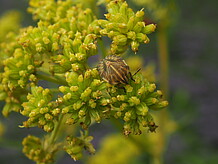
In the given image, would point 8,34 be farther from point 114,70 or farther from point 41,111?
point 114,70

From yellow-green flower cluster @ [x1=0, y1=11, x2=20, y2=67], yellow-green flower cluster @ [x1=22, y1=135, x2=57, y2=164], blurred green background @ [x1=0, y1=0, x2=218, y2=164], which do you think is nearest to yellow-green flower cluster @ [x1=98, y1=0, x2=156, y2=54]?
yellow-green flower cluster @ [x1=0, y1=11, x2=20, y2=67]

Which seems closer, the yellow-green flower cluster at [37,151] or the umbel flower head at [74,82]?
the umbel flower head at [74,82]

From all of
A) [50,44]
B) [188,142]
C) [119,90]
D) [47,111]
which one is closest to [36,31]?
[50,44]

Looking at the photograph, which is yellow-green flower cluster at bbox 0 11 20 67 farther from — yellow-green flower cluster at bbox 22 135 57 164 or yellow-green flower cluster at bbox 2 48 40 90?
yellow-green flower cluster at bbox 22 135 57 164

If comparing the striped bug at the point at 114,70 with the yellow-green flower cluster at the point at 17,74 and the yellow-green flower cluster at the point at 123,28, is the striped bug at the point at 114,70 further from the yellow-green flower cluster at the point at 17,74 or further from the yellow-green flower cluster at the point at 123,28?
the yellow-green flower cluster at the point at 17,74

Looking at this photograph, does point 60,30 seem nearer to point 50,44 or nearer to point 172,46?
point 50,44

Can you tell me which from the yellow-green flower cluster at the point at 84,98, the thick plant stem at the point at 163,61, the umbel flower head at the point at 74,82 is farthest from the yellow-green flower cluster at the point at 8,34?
the thick plant stem at the point at 163,61
